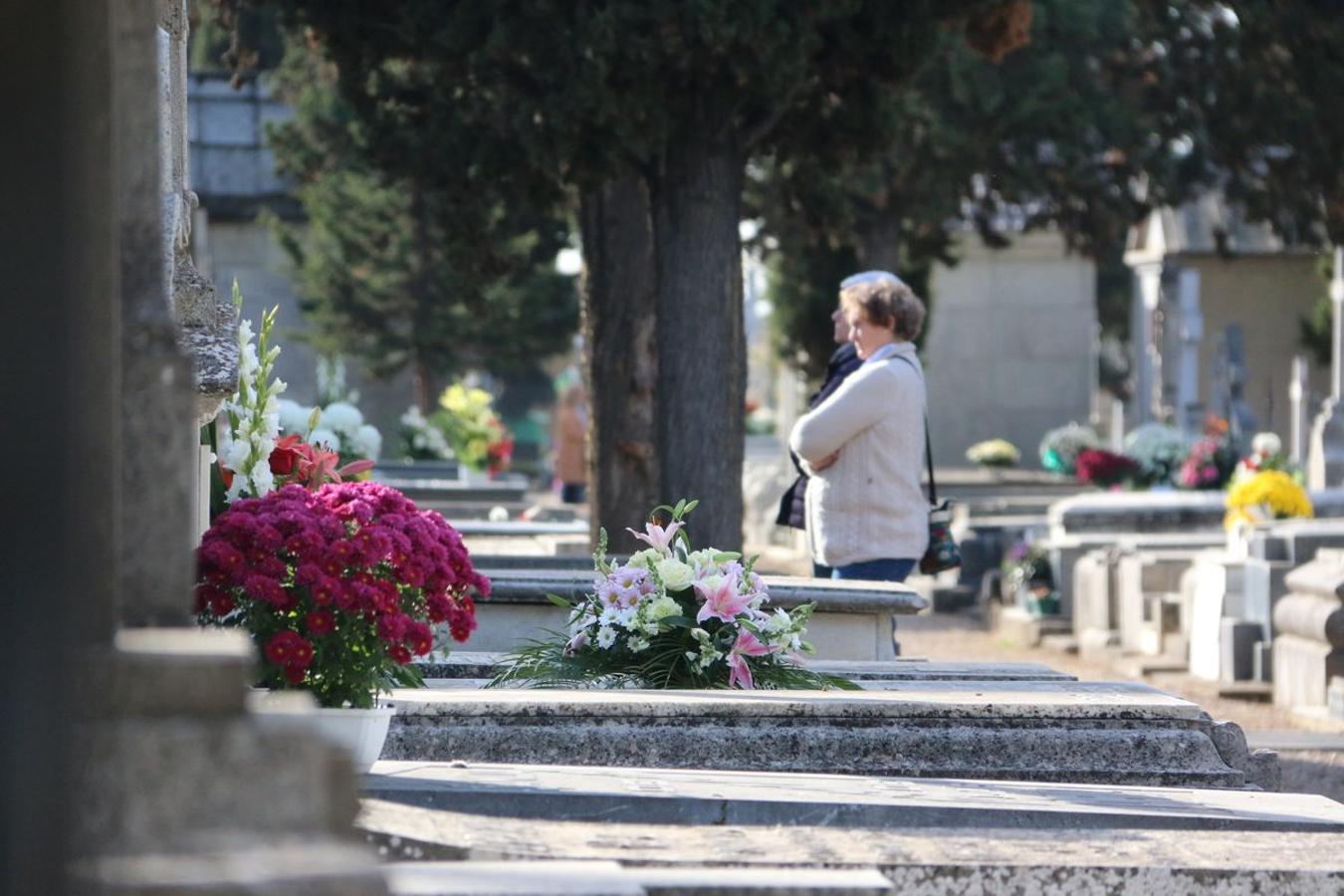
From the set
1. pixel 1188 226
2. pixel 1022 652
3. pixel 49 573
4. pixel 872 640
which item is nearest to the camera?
pixel 49 573

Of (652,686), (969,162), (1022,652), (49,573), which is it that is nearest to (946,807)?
(652,686)

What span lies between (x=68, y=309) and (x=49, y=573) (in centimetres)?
26

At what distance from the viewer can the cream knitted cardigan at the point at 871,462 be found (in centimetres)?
705

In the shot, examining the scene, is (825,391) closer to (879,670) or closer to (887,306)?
(887,306)

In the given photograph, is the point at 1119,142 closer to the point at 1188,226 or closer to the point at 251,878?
the point at 1188,226

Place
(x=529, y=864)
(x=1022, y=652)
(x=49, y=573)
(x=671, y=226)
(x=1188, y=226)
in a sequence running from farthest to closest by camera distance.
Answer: (x=1188, y=226) < (x=1022, y=652) < (x=671, y=226) < (x=529, y=864) < (x=49, y=573)

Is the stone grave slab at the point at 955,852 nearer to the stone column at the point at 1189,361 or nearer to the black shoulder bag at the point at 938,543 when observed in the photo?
the black shoulder bag at the point at 938,543

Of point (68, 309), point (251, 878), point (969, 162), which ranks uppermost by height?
point (969, 162)

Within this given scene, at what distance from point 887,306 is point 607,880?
4515 millimetres

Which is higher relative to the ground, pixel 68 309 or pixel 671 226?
pixel 671 226

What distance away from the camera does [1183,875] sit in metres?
3.51

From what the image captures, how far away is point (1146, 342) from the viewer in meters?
32.7

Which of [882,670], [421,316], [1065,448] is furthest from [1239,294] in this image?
[882,670]

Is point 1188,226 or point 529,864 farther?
point 1188,226
